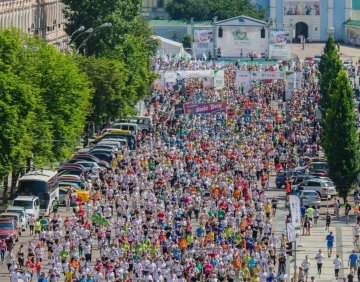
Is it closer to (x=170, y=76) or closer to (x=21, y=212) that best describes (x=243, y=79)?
(x=170, y=76)

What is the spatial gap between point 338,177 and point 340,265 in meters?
17.4

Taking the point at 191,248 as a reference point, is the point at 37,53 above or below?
above

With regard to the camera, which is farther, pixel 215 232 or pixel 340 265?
pixel 215 232

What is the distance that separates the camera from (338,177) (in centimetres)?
8569

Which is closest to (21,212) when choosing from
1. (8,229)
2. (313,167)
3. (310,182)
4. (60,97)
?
(8,229)

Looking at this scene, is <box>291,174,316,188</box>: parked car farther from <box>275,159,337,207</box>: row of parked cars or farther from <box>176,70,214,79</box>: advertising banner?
<box>176,70,214,79</box>: advertising banner

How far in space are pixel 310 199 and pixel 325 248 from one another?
9346 millimetres

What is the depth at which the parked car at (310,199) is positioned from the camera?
83.1m

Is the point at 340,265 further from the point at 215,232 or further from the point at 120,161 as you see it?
the point at 120,161

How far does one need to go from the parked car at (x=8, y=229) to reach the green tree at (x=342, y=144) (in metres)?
18.9

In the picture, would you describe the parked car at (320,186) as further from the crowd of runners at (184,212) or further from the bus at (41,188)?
the bus at (41,188)

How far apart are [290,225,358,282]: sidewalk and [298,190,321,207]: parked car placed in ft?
13.0

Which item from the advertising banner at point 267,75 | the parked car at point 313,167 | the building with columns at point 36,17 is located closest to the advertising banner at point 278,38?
the building with columns at point 36,17

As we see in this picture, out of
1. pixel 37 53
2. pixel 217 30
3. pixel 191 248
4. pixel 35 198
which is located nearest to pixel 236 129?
pixel 37 53
